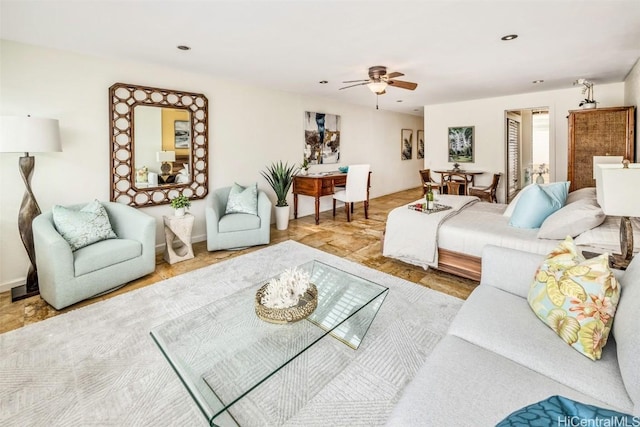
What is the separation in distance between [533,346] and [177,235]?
3.57 m

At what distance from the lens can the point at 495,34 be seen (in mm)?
3000

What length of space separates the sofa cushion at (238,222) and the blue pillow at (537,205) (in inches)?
117

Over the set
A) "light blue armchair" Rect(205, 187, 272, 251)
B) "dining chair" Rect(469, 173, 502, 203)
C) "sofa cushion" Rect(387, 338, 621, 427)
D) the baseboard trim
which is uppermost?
"dining chair" Rect(469, 173, 502, 203)

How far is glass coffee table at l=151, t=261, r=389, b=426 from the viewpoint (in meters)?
1.32

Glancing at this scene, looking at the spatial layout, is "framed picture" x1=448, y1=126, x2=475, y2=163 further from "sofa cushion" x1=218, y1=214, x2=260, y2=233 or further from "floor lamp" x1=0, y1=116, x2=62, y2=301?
"floor lamp" x1=0, y1=116, x2=62, y2=301

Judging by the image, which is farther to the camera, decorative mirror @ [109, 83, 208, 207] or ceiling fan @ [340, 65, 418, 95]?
ceiling fan @ [340, 65, 418, 95]

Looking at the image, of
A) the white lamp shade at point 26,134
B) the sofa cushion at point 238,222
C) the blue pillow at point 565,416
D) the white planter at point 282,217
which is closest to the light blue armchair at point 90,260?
the white lamp shade at point 26,134

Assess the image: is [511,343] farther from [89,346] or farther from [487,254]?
[89,346]

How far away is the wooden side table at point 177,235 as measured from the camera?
12.2 feet

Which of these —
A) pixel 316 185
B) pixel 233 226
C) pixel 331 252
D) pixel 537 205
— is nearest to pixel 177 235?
pixel 233 226

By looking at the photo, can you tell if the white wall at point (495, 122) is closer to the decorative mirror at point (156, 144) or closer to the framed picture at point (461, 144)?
the framed picture at point (461, 144)

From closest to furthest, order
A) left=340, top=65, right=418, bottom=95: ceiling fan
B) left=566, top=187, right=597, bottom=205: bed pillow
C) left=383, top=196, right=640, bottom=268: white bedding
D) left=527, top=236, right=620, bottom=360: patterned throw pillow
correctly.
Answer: left=527, top=236, right=620, bottom=360: patterned throw pillow, left=383, top=196, right=640, bottom=268: white bedding, left=566, top=187, right=597, bottom=205: bed pillow, left=340, top=65, right=418, bottom=95: ceiling fan

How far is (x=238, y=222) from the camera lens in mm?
4082

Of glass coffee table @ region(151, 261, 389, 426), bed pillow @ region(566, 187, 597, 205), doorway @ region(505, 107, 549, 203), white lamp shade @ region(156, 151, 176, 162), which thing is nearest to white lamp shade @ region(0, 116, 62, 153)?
white lamp shade @ region(156, 151, 176, 162)
